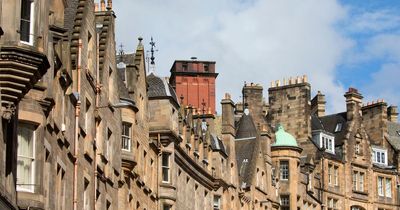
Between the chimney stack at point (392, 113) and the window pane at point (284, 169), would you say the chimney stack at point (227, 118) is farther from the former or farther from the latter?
the chimney stack at point (392, 113)

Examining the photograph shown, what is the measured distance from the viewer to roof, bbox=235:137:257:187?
78.0 metres

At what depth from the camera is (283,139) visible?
90938mm

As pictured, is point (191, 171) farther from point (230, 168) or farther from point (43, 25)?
point (43, 25)

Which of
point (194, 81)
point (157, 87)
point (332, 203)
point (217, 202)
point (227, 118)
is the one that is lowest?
point (217, 202)

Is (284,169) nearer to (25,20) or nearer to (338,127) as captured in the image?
(338,127)

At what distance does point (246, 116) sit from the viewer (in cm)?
8650

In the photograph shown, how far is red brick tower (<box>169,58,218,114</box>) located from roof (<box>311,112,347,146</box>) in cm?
1710

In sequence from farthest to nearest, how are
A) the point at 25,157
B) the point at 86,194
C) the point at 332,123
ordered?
1. the point at 332,123
2. the point at 86,194
3. the point at 25,157

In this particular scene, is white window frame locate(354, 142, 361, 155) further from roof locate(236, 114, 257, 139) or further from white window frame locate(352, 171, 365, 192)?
roof locate(236, 114, 257, 139)

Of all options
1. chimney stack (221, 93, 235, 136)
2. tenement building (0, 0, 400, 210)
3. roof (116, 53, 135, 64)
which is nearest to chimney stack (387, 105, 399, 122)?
tenement building (0, 0, 400, 210)

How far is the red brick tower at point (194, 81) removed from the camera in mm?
86475

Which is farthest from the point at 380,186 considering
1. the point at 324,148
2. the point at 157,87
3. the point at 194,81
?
the point at 157,87

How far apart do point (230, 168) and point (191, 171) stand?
30.3 ft

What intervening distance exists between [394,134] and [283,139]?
23544mm
